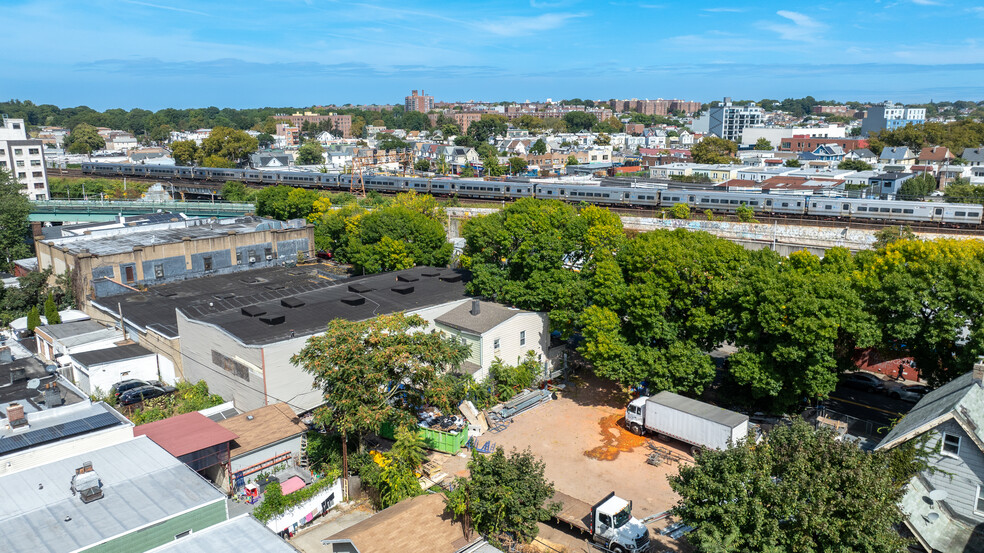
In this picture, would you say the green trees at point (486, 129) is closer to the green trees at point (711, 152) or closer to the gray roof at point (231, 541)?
the green trees at point (711, 152)

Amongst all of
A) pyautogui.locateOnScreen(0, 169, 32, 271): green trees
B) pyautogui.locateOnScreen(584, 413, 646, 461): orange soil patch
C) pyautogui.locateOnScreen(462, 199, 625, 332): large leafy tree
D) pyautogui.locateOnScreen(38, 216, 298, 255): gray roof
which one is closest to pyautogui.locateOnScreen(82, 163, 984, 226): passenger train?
pyautogui.locateOnScreen(38, 216, 298, 255): gray roof

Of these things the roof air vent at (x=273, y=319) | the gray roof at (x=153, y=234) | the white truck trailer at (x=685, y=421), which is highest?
the gray roof at (x=153, y=234)

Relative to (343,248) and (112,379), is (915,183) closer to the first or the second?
(343,248)

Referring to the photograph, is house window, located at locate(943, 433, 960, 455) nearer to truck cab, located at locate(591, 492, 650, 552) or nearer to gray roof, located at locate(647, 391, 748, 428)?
gray roof, located at locate(647, 391, 748, 428)

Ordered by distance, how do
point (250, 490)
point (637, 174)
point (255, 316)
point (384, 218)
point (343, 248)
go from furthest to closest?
point (637, 174), point (343, 248), point (384, 218), point (255, 316), point (250, 490)

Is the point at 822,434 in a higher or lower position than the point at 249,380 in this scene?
higher

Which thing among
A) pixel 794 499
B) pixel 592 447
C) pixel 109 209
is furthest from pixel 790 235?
pixel 109 209

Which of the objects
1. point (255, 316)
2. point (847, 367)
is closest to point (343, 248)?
point (255, 316)

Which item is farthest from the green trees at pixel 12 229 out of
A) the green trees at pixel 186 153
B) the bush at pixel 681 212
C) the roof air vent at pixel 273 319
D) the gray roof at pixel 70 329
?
the green trees at pixel 186 153
